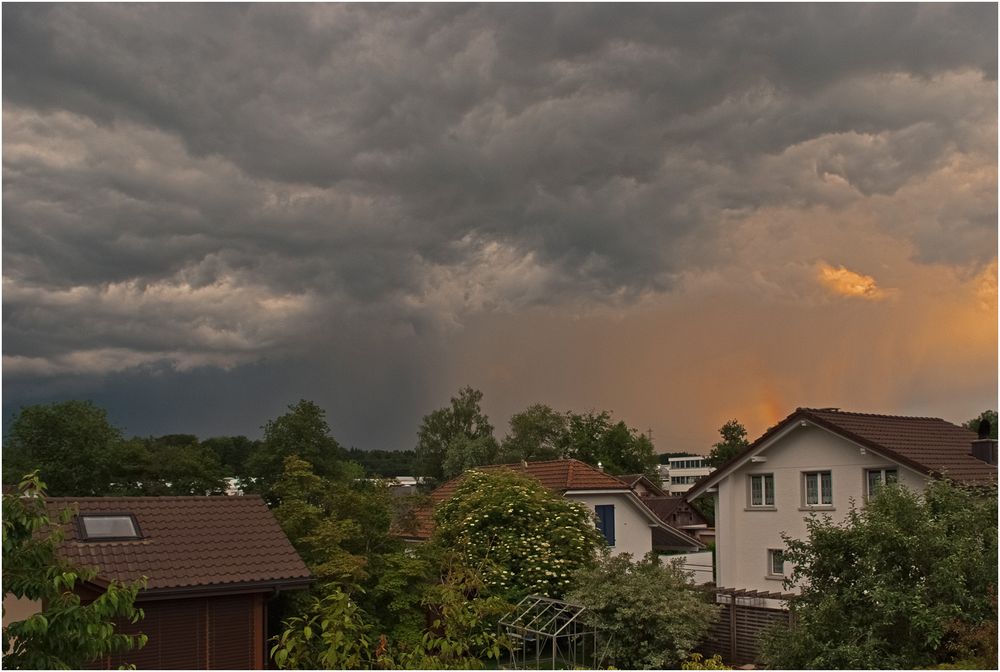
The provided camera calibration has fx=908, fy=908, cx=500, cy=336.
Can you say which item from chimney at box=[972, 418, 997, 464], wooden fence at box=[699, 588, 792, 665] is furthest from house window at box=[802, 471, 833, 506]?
chimney at box=[972, 418, 997, 464]

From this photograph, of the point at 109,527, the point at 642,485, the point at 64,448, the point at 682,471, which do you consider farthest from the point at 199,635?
the point at 682,471

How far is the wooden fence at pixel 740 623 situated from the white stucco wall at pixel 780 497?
3.74 m

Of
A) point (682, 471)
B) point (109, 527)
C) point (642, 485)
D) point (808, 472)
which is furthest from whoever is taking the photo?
point (682, 471)

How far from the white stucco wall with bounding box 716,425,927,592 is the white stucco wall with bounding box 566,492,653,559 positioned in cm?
408

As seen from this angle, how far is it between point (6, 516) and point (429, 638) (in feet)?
13.0

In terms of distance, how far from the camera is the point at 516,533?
953 inches

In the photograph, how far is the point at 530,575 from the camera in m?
23.2

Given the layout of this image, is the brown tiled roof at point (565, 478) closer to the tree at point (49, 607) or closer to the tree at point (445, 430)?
the tree at point (49, 607)

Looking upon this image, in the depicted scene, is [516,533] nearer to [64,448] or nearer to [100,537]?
[100,537]

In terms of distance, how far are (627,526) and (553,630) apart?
11.3 metres

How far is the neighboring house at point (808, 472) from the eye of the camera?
2523 centimetres

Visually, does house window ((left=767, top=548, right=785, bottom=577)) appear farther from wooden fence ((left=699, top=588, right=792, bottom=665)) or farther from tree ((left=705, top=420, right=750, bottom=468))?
tree ((left=705, top=420, right=750, bottom=468))

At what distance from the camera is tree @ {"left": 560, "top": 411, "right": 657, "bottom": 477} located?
78188 mm

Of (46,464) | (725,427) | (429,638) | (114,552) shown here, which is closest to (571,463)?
(114,552)
